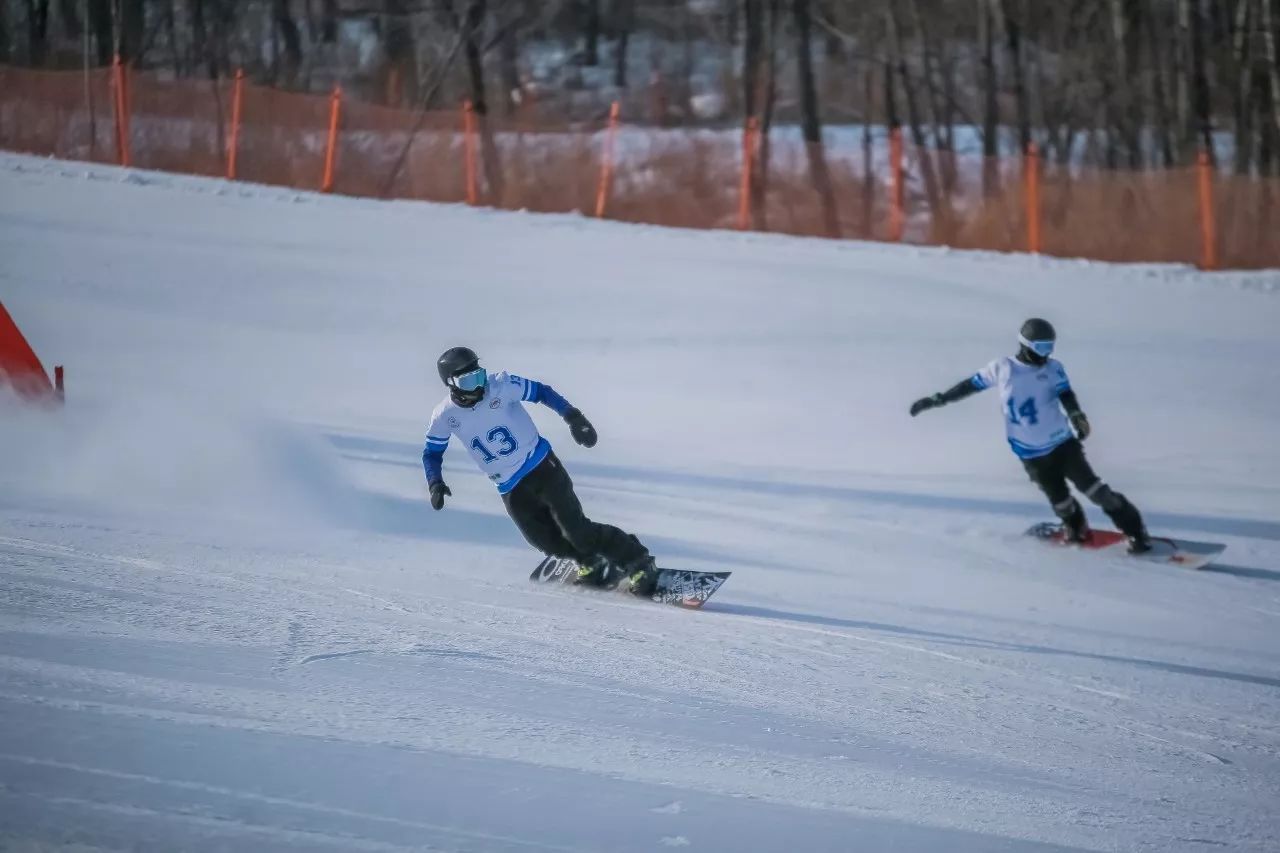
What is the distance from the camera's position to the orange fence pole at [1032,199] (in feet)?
64.9

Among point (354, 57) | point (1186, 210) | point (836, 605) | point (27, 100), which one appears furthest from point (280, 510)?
point (354, 57)

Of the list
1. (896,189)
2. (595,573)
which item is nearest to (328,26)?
(896,189)

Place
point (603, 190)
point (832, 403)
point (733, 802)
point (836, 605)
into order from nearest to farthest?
point (733, 802), point (836, 605), point (832, 403), point (603, 190)

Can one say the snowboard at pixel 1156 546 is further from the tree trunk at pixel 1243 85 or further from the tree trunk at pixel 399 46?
the tree trunk at pixel 399 46

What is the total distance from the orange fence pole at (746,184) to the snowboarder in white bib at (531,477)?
1320cm

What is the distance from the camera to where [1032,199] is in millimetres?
19906

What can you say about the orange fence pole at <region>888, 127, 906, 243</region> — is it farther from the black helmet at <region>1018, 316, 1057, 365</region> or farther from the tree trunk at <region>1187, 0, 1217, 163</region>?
the black helmet at <region>1018, 316, 1057, 365</region>

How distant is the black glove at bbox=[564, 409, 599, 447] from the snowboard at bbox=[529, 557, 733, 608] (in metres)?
0.82

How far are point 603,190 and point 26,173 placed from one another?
8.73m

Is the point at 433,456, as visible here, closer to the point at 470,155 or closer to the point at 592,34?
the point at 470,155

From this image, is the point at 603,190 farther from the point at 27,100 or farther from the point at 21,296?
the point at 27,100

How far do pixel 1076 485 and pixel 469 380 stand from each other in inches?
172

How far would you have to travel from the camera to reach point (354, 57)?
137ft

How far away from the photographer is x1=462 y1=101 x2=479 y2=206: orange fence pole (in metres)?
21.9
